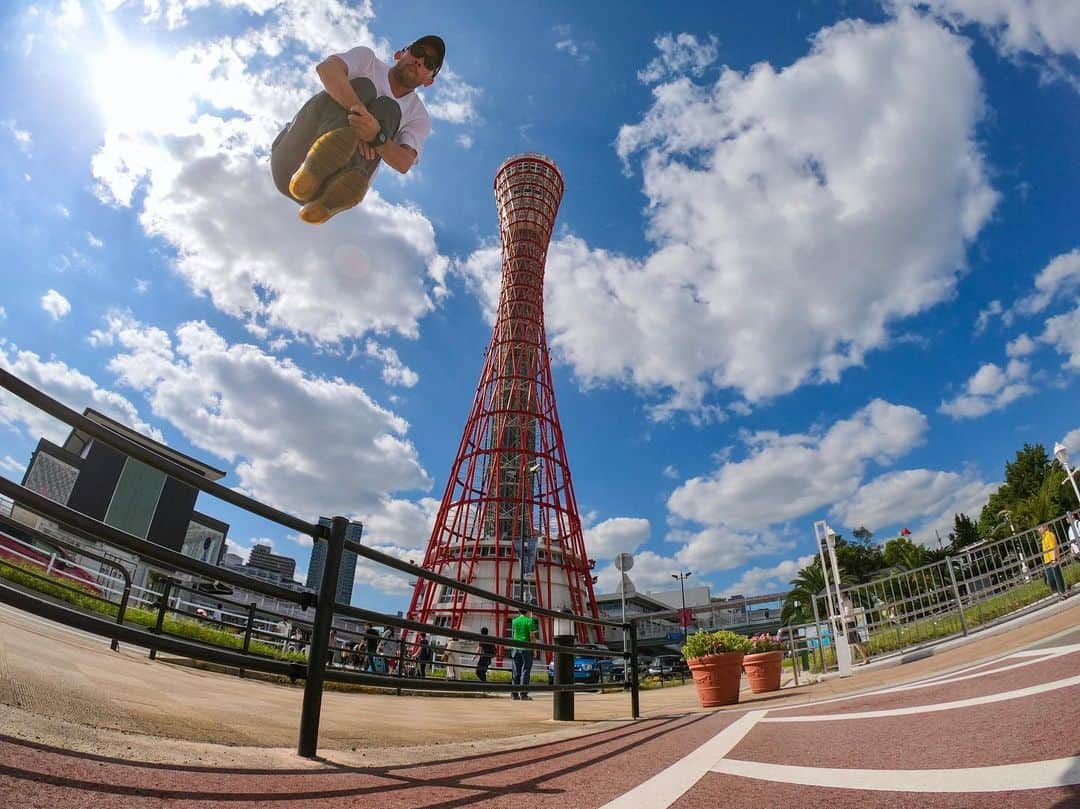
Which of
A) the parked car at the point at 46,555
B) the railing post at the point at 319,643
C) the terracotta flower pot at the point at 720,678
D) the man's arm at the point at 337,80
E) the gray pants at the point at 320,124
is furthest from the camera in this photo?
the terracotta flower pot at the point at 720,678

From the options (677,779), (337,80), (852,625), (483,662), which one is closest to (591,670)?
(852,625)

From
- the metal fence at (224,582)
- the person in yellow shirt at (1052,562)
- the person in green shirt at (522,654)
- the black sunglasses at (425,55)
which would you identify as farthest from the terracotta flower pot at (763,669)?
the black sunglasses at (425,55)

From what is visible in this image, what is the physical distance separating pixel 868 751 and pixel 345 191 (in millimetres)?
3773

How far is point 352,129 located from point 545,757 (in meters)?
3.40

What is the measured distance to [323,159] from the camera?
3.18 m

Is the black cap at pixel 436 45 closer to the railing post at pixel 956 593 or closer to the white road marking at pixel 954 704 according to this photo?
the white road marking at pixel 954 704

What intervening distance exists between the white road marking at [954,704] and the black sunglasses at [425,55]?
445cm

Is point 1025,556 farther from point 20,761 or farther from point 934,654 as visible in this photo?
point 20,761

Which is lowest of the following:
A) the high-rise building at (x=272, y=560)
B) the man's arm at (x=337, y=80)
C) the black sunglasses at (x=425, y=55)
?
the man's arm at (x=337, y=80)

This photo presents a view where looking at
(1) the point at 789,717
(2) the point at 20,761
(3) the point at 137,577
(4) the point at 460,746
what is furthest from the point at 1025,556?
(3) the point at 137,577

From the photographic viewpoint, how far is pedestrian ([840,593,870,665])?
8.27 meters

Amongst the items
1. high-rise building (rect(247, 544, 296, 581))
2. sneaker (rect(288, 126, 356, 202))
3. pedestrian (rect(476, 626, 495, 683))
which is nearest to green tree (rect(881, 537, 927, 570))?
pedestrian (rect(476, 626, 495, 683))

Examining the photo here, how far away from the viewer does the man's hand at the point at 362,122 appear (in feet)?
10.3

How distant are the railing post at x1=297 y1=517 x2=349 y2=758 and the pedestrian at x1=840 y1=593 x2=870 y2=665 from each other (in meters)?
8.18
